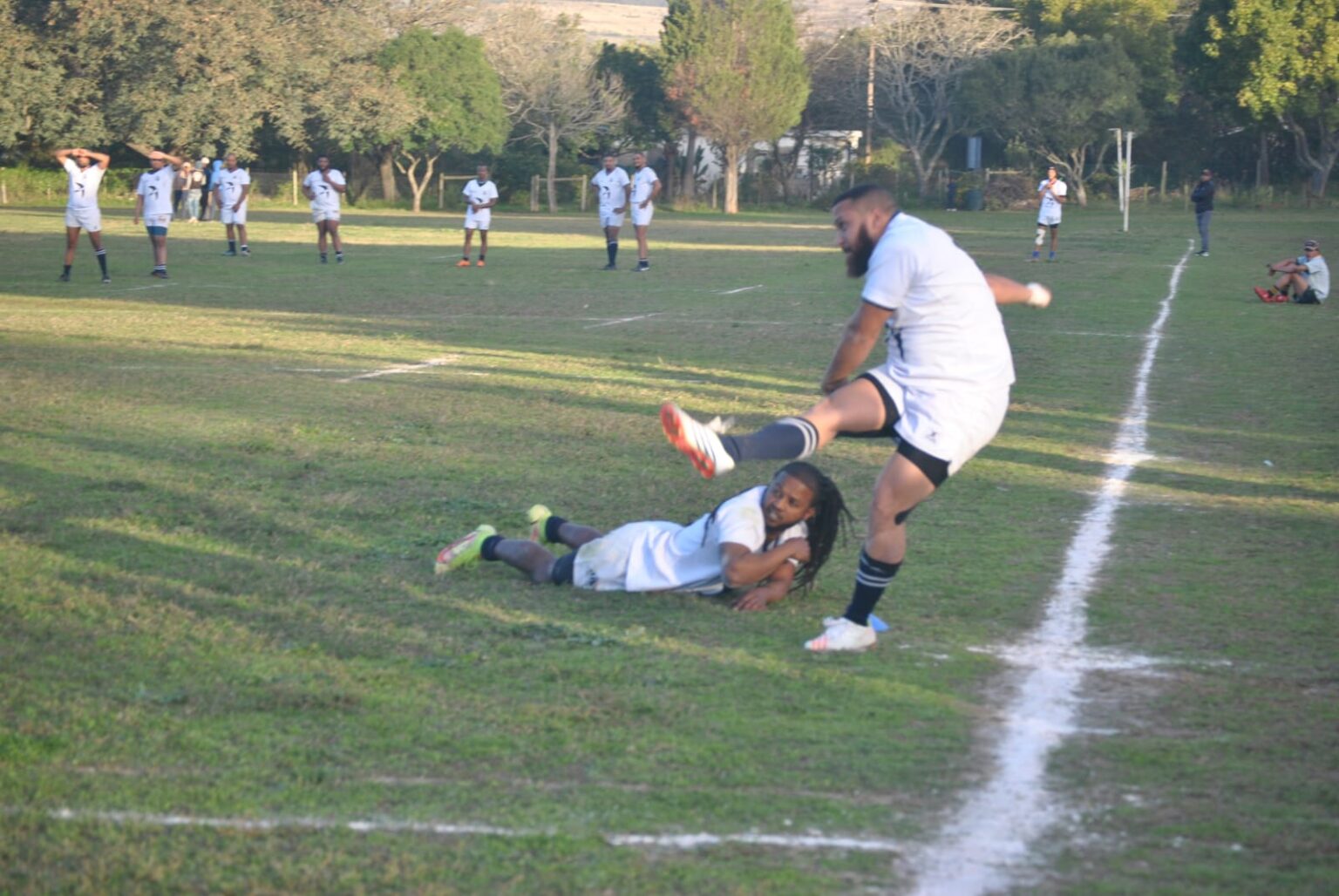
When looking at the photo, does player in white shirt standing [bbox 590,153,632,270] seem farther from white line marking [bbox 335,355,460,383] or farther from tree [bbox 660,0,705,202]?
tree [bbox 660,0,705,202]

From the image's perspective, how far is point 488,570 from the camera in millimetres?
7242

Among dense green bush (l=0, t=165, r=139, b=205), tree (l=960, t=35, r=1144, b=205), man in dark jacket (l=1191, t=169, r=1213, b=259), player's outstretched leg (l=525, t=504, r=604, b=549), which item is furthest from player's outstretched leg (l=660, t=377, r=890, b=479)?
tree (l=960, t=35, r=1144, b=205)

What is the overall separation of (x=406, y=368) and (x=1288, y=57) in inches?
2266

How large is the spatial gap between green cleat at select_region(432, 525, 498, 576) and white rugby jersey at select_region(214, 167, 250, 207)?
1019 inches

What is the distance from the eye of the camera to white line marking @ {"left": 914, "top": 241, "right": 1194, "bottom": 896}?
13.3 feet

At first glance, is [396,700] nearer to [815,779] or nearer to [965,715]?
[815,779]

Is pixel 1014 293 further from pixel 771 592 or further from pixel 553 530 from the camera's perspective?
pixel 553 530

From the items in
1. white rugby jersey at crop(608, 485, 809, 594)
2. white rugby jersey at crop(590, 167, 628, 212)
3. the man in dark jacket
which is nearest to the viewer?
white rugby jersey at crop(608, 485, 809, 594)

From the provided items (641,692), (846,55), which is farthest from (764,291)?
(846,55)

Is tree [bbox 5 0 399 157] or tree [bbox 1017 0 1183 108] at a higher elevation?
tree [bbox 1017 0 1183 108]

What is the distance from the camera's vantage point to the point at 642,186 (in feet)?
94.0

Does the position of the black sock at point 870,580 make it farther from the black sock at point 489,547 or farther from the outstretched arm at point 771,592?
the black sock at point 489,547

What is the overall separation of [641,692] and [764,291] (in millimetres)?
18990

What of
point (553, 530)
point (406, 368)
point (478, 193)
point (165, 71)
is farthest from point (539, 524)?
point (165, 71)
